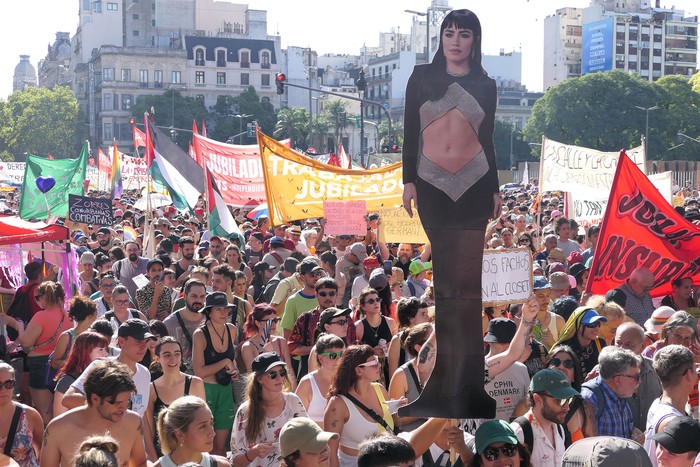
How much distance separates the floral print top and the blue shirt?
65.7 inches

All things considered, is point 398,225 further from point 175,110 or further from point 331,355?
point 175,110

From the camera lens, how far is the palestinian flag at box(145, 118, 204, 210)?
17.5 meters

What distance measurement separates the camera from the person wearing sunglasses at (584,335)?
23.9 ft

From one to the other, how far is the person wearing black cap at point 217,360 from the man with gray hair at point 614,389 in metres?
2.77

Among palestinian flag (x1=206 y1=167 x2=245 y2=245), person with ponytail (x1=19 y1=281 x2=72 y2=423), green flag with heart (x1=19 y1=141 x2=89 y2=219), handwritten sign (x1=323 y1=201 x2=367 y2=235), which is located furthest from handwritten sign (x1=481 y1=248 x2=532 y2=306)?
green flag with heart (x1=19 y1=141 x2=89 y2=219)

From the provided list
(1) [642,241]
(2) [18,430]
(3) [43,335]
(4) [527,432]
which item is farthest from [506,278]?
(3) [43,335]

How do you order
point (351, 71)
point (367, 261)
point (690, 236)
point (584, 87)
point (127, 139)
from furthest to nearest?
1. point (351, 71)
2. point (127, 139)
3. point (584, 87)
4. point (367, 261)
5. point (690, 236)

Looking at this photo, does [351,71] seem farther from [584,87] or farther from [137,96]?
[584,87]

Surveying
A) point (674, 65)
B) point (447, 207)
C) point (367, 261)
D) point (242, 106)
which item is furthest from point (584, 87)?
point (447, 207)

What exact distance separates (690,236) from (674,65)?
427ft

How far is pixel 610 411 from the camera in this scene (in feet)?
19.8

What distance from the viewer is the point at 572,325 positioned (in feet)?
24.1

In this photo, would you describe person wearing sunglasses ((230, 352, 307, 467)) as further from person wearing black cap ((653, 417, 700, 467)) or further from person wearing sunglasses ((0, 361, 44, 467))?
person wearing black cap ((653, 417, 700, 467))

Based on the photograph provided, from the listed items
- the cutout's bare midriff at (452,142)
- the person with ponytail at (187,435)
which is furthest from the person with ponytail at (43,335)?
the cutout's bare midriff at (452,142)
